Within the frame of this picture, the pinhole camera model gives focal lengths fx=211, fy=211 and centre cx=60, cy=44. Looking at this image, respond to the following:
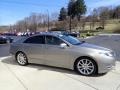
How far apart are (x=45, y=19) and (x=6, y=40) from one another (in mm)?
64059

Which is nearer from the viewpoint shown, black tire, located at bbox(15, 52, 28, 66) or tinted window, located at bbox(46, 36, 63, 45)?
tinted window, located at bbox(46, 36, 63, 45)

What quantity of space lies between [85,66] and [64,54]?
860 mm

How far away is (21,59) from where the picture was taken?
854cm

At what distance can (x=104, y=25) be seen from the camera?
272 feet

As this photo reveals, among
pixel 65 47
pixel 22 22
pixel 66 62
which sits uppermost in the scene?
pixel 22 22

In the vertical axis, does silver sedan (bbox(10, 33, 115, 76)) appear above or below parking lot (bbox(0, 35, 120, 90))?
above

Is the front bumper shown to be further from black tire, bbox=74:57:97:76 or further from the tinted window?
the tinted window

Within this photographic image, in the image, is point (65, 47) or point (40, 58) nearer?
point (65, 47)

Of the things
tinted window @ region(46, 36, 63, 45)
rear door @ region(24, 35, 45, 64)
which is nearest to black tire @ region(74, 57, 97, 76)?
tinted window @ region(46, 36, 63, 45)

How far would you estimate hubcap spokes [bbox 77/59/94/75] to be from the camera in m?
6.83

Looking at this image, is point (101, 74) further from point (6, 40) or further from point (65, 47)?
point (6, 40)

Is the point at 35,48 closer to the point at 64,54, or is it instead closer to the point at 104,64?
the point at 64,54

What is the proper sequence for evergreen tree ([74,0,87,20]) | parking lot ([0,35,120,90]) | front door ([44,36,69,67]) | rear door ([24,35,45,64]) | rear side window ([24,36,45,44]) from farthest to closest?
evergreen tree ([74,0,87,20]) → rear side window ([24,36,45,44]) → rear door ([24,35,45,64]) → front door ([44,36,69,67]) → parking lot ([0,35,120,90])

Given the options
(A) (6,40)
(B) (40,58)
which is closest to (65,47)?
(B) (40,58)
